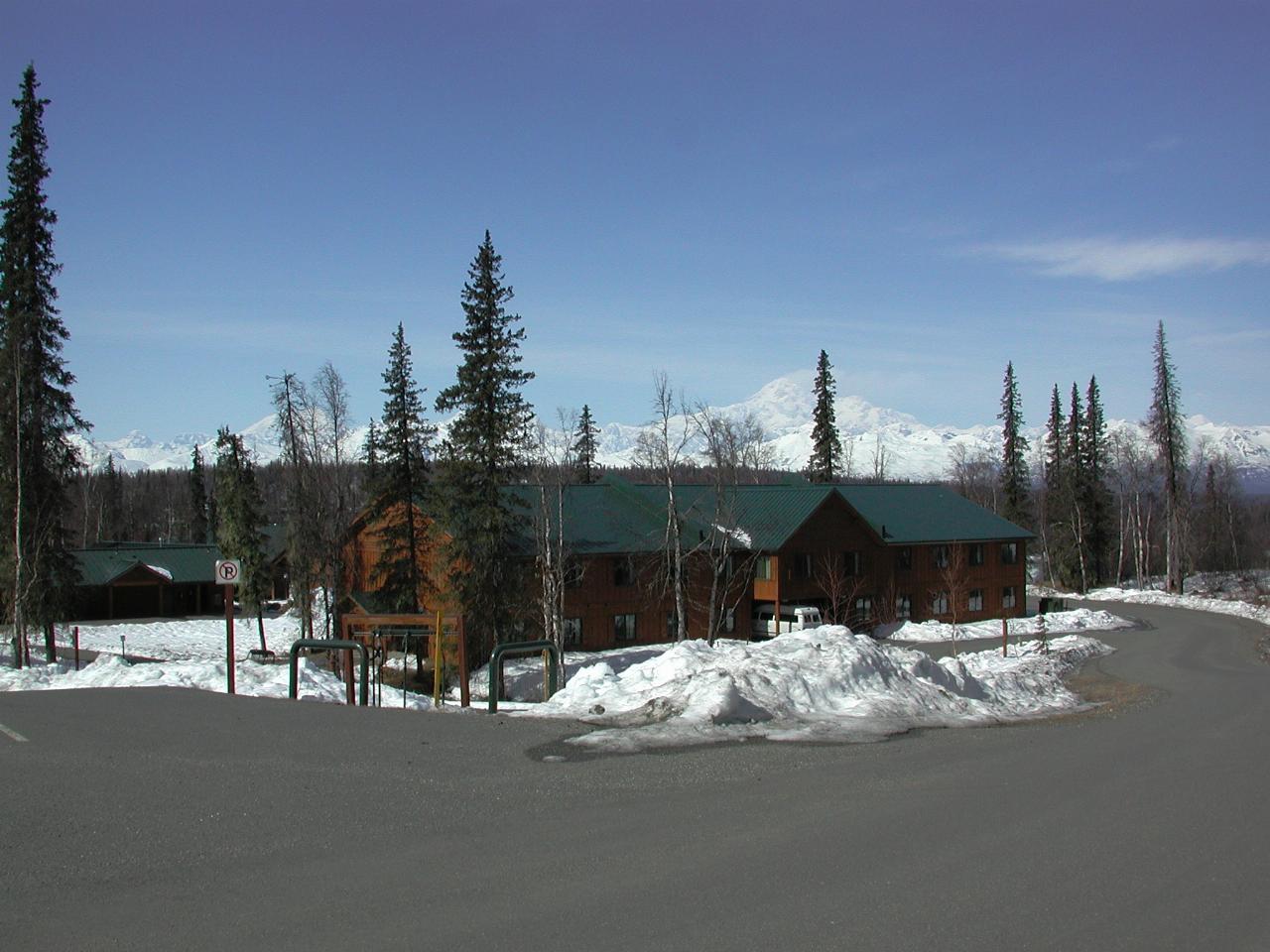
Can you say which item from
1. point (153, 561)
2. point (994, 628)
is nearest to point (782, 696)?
point (994, 628)

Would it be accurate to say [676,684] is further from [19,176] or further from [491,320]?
[19,176]

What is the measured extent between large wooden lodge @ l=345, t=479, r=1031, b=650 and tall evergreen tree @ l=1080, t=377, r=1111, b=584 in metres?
22.2

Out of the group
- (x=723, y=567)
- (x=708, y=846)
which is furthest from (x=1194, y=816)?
(x=723, y=567)

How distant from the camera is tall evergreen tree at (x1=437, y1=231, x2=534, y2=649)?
36.3 m

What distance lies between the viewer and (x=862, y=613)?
170 ft

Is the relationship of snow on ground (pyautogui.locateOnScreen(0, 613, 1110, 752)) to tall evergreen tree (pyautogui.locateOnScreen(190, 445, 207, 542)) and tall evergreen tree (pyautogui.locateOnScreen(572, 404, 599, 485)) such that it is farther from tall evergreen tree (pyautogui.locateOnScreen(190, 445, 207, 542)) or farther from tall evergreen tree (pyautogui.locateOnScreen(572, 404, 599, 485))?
tall evergreen tree (pyautogui.locateOnScreen(190, 445, 207, 542))

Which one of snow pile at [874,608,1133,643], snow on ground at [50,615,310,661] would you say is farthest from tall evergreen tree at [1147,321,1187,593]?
snow on ground at [50,615,310,661]

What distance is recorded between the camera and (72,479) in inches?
1403

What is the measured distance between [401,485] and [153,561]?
38449mm

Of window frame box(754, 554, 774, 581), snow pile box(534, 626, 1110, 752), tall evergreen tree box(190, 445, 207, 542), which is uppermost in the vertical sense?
tall evergreen tree box(190, 445, 207, 542)

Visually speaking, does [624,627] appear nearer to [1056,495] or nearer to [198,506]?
[1056,495]

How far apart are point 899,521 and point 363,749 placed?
48.5 meters

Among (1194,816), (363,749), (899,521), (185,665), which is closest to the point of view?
(1194,816)

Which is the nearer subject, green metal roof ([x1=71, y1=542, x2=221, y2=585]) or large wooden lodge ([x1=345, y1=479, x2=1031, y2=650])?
large wooden lodge ([x1=345, y1=479, x2=1031, y2=650])
